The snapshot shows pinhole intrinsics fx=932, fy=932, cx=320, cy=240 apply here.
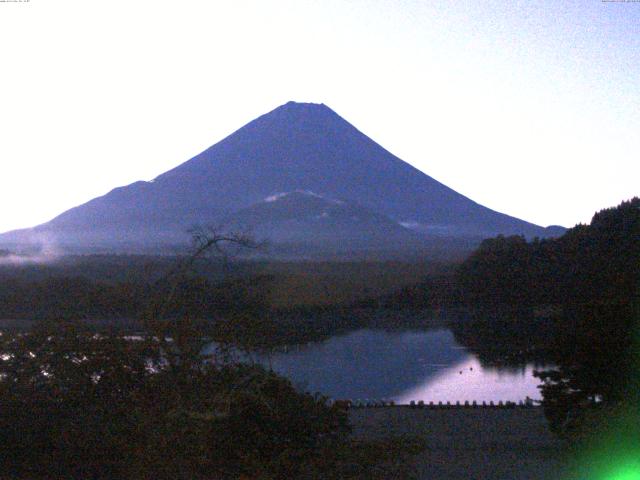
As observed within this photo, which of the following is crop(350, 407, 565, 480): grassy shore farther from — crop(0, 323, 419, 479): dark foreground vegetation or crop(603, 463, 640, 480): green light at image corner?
crop(0, 323, 419, 479): dark foreground vegetation

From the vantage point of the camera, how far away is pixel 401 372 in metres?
16.4

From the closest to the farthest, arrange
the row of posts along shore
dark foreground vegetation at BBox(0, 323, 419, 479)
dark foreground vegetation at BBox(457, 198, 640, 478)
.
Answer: dark foreground vegetation at BBox(0, 323, 419, 479), dark foreground vegetation at BBox(457, 198, 640, 478), the row of posts along shore

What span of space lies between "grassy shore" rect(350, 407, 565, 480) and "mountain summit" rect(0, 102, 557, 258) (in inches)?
1197

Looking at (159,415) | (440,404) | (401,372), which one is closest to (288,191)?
(401,372)

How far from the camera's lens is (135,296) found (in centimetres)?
880

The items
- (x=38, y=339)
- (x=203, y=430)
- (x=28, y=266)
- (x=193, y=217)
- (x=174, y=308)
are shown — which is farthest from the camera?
(x=193, y=217)

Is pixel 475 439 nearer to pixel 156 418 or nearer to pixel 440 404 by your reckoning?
pixel 440 404

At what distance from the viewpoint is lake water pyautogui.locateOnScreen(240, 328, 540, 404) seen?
46.6 ft

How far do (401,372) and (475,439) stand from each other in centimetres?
510

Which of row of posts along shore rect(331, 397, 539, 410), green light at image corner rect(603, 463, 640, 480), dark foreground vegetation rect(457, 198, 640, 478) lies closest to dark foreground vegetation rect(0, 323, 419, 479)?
green light at image corner rect(603, 463, 640, 480)

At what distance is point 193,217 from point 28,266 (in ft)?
96.5

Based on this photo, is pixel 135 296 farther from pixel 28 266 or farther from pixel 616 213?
pixel 616 213

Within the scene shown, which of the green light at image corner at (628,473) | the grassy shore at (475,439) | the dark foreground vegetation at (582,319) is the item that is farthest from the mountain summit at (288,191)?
the green light at image corner at (628,473)

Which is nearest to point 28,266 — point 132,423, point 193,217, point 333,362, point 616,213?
point 333,362
